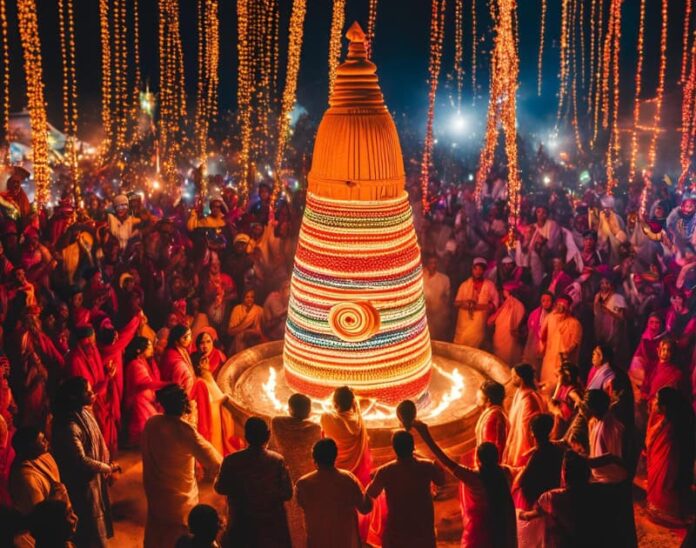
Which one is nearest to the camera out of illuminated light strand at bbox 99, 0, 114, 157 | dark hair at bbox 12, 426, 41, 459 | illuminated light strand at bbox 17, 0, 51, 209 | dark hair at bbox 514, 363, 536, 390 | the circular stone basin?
dark hair at bbox 12, 426, 41, 459

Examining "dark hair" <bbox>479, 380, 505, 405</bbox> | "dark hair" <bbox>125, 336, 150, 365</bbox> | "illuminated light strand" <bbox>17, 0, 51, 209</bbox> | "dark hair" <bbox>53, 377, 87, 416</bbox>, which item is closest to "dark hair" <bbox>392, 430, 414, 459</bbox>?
"dark hair" <bbox>479, 380, 505, 405</bbox>

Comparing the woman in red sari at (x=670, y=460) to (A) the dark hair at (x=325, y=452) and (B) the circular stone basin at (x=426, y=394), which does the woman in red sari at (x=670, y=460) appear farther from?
(A) the dark hair at (x=325, y=452)

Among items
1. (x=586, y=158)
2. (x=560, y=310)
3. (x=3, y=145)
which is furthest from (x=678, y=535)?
(x=586, y=158)

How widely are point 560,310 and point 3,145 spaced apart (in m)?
23.2

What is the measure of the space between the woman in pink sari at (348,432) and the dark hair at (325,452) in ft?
2.63

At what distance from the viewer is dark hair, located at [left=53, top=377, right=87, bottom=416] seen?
5.80 m

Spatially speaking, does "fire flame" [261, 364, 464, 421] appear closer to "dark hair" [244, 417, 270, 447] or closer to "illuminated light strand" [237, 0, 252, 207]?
"dark hair" [244, 417, 270, 447]

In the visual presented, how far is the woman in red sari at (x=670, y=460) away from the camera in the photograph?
662cm

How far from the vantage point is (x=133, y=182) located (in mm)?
26656

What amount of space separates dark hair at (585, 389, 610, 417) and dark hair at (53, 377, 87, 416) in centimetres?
423

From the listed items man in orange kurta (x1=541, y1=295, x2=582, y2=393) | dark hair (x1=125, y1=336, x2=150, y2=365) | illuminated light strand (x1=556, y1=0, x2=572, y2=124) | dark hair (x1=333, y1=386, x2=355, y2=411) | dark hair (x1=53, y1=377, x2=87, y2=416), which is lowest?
man in orange kurta (x1=541, y1=295, x2=582, y2=393)

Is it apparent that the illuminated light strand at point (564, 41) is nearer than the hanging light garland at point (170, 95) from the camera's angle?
Yes

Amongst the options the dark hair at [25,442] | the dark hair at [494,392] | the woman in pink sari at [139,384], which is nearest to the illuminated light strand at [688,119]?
the dark hair at [494,392]

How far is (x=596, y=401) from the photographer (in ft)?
20.3
